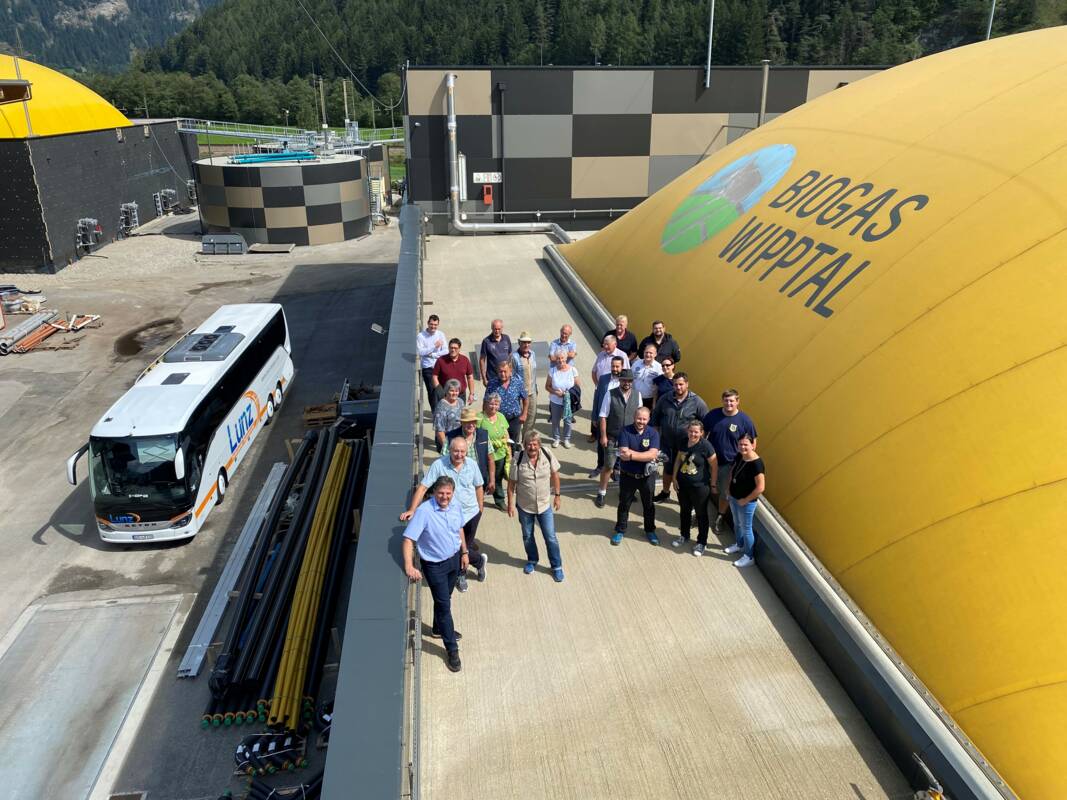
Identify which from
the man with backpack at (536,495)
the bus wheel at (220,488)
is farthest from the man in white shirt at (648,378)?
the bus wheel at (220,488)

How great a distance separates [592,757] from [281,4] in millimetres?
217208

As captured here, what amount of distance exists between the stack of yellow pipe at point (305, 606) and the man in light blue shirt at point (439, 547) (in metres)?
5.45

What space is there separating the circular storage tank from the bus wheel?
2817 centimetres

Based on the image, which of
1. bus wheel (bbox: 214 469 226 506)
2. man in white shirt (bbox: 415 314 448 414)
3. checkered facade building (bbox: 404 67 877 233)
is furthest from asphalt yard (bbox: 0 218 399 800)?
checkered facade building (bbox: 404 67 877 233)

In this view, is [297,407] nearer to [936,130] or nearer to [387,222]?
[936,130]

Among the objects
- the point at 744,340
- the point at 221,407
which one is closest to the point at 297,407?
the point at 221,407

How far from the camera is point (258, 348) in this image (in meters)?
19.3

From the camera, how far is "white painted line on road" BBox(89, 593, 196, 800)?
9752 mm

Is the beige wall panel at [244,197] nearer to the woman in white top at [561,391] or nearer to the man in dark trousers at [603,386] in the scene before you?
the woman in white top at [561,391]

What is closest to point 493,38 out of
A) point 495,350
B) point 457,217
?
point 457,217

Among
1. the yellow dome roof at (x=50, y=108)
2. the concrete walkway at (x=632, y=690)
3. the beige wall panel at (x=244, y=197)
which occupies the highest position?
the yellow dome roof at (x=50, y=108)

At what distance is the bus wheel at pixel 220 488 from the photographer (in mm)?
15918

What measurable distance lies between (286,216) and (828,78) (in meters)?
29.1

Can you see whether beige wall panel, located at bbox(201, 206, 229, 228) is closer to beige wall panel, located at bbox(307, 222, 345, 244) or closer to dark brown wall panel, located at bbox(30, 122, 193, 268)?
beige wall panel, located at bbox(307, 222, 345, 244)
